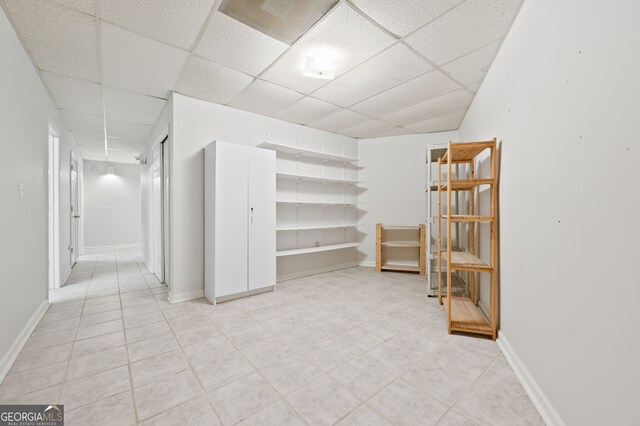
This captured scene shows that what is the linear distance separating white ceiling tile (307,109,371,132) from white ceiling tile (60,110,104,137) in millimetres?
3458

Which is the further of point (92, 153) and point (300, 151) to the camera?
point (92, 153)

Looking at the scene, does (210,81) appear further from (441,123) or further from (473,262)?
(441,123)

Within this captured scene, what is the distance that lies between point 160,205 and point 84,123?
6.40 ft

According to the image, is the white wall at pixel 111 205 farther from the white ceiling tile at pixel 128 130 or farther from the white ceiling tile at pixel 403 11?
the white ceiling tile at pixel 403 11

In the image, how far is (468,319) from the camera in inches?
101

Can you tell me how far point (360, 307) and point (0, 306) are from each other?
3001 mm

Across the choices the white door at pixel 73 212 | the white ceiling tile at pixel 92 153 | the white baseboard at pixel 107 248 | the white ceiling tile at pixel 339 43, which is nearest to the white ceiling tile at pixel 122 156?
the white ceiling tile at pixel 92 153

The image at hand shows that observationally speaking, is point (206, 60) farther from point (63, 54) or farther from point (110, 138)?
point (110, 138)

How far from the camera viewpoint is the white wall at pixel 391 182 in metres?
5.06

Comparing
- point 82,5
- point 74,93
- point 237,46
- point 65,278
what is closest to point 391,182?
point 237,46

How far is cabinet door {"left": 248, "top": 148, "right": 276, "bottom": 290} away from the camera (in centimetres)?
352

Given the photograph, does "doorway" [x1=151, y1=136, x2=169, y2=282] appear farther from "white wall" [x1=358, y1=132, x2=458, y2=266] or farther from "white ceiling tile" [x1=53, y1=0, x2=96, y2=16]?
"white wall" [x1=358, y1=132, x2=458, y2=266]

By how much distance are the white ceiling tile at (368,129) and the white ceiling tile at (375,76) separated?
1056 mm

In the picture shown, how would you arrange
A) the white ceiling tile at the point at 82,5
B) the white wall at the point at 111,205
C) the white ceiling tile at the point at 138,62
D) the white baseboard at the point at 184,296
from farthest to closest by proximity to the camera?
the white wall at the point at 111,205, the white baseboard at the point at 184,296, the white ceiling tile at the point at 138,62, the white ceiling tile at the point at 82,5
